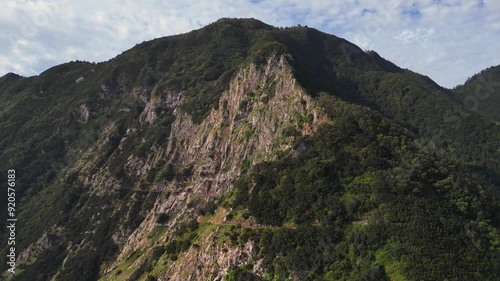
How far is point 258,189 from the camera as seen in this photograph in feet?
323

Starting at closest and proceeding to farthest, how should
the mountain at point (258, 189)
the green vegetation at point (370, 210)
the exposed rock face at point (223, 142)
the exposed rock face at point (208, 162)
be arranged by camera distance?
the green vegetation at point (370, 210)
the mountain at point (258, 189)
the exposed rock face at point (208, 162)
the exposed rock face at point (223, 142)

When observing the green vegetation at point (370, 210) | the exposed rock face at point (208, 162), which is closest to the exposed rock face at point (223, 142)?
the exposed rock face at point (208, 162)

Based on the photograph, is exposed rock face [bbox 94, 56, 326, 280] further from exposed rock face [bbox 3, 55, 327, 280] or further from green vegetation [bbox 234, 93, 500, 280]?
green vegetation [bbox 234, 93, 500, 280]

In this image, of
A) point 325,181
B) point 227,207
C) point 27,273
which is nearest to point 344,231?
point 325,181

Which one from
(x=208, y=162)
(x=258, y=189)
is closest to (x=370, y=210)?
(x=258, y=189)

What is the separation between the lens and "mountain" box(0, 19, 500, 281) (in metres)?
71.6

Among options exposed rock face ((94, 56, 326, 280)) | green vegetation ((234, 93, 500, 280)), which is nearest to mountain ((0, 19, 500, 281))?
green vegetation ((234, 93, 500, 280))

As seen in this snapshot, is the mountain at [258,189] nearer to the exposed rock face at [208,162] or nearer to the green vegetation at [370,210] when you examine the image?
the green vegetation at [370,210]

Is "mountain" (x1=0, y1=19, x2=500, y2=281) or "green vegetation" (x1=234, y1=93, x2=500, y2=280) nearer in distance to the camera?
"green vegetation" (x1=234, y1=93, x2=500, y2=280)

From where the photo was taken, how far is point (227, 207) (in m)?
104

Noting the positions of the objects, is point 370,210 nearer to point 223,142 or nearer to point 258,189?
point 258,189

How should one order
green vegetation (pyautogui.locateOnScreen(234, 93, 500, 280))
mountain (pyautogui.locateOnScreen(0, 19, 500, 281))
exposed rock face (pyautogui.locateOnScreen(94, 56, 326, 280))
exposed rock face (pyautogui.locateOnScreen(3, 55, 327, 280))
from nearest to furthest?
green vegetation (pyautogui.locateOnScreen(234, 93, 500, 280)) < mountain (pyautogui.locateOnScreen(0, 19, 500, 281)) < exposed rock face (pyautogui.locateOnScreen(3, 55, 327, 280)) < exposed rock face (pyautogui.locateOnScreen(94, 56, 326, 280))

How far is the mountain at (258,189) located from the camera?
7156 centimetres

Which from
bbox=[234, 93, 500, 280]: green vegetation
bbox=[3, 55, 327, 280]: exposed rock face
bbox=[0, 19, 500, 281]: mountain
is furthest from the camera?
bbox=[3, 55, 327, 280]: exposed rock face
